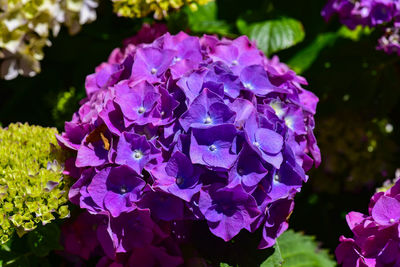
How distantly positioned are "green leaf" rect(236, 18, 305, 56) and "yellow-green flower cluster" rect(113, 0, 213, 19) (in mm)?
298

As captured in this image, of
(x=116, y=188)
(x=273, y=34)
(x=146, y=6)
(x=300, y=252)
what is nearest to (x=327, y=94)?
(x=273, y=34)

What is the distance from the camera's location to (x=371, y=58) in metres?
1.75

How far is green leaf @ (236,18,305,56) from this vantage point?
1.68 metres

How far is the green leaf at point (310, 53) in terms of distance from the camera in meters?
1.75

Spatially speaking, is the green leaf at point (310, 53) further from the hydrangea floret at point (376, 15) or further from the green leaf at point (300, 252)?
the green leaf at point (300, 252)

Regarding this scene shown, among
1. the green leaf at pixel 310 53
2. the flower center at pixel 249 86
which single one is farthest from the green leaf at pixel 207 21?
the flower center at pixel 249 86

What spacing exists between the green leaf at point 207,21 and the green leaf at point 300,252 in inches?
25.2

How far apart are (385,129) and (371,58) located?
292 mm

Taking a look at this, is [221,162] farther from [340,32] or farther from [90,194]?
[340,32]

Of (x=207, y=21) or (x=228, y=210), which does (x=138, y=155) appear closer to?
(x=228, y=210)

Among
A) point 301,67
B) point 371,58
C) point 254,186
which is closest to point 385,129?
point 371,58

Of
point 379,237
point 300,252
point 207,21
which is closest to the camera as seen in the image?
point 379,237

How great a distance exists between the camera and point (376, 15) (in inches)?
57.9

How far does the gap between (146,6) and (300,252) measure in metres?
0.74
